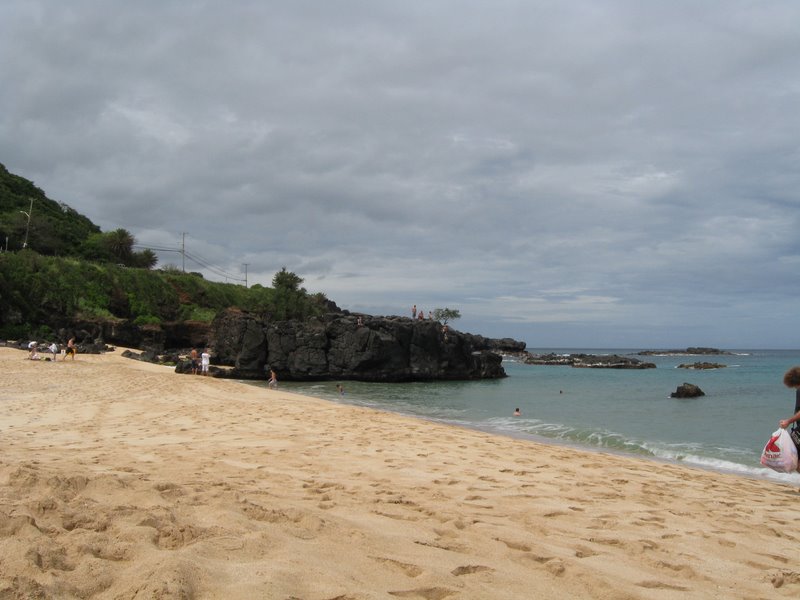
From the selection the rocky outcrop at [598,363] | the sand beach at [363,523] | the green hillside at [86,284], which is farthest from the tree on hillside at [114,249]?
the sand beach at [363,523]

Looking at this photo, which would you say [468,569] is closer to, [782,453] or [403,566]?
[403,566]

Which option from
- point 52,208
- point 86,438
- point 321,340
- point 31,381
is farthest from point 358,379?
point 52,208

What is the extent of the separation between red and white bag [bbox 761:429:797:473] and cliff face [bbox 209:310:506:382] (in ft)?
134

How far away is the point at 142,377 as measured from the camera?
25.3m

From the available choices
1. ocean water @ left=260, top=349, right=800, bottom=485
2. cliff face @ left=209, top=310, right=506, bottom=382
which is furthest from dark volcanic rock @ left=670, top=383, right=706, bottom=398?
cliff face @ left=209, top=310, right=506, bottom=382

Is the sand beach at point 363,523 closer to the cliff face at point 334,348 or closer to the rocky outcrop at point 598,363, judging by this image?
the cliff face at point 334,348

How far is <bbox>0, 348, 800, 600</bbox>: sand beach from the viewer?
9.68ft

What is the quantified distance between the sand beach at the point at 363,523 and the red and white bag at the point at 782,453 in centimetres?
62

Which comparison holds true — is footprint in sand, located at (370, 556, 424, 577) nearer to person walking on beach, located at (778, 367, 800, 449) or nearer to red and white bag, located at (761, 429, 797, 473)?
red and white bag, located at (761, 429, 797, 473)

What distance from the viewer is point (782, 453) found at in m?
7.02

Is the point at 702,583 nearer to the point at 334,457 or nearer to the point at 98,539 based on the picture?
the point at 98,539

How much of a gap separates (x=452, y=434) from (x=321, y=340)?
1388 inches

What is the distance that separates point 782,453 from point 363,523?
19.1 ft

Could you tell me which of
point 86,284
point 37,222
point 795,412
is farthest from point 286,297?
point 795,412
